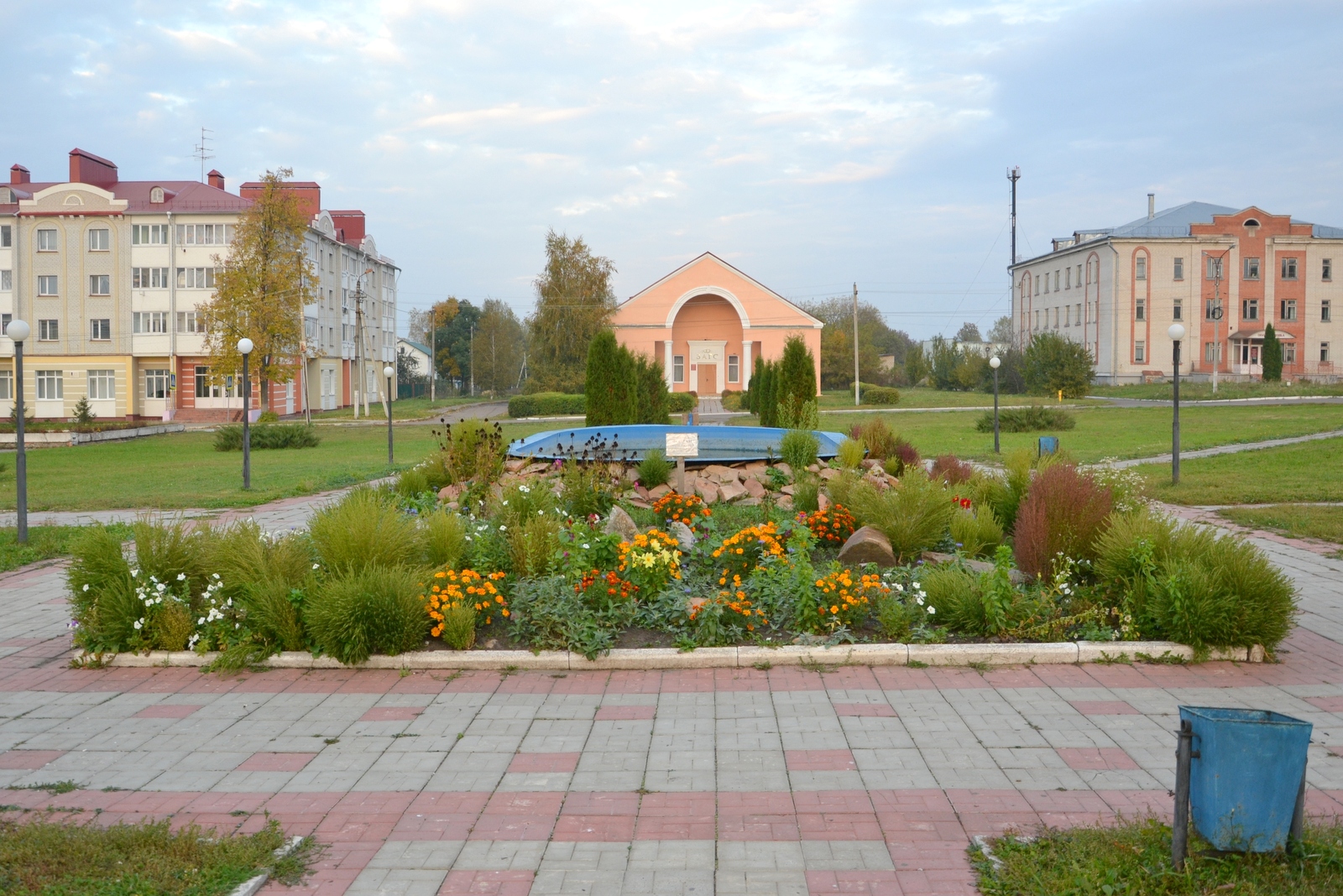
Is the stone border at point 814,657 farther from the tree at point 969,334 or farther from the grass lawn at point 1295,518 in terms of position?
the tree at point 969,334

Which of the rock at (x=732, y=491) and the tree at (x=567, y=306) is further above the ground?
the tree at (x=567, y=306)

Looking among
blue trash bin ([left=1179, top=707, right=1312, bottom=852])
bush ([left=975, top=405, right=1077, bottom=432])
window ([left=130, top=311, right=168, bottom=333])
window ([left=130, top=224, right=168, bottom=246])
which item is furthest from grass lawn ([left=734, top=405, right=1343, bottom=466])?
window ([left=130, top=224, right=168, bottom=246])

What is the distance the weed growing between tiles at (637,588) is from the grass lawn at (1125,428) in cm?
1271

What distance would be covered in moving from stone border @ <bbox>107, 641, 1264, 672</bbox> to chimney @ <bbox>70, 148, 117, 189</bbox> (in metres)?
50.7

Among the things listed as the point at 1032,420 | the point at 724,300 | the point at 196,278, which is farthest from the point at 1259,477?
the point at 196,278

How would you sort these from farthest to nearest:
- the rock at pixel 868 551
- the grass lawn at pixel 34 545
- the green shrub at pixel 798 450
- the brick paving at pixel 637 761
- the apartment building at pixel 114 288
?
the apartment building at pixel 114 288 < the green shrub at pixel 798 450 < the grass lawn at pixel 34 545 < the rock at pixel 868 551 < the brick paving at pixel 637 761

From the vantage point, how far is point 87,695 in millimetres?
6172

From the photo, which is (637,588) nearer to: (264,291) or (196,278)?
(264,291)

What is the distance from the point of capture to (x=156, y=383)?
49.6 metres

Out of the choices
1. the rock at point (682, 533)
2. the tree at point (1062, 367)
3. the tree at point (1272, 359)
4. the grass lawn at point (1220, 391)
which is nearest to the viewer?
the rock at point (682, 533)

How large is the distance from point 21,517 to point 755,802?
1092 centimetres

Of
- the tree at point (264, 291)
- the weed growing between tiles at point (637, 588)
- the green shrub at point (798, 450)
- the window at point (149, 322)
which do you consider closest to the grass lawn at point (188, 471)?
the tree at point (264, 291)

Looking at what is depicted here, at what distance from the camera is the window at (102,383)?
48.9 meters

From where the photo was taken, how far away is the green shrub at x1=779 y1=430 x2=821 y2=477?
1342cm
